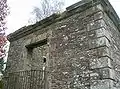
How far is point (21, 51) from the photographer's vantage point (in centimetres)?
669

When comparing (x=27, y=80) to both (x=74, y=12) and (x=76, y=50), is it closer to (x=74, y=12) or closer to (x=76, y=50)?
(x=76, y=50)

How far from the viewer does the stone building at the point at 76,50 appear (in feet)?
14.4

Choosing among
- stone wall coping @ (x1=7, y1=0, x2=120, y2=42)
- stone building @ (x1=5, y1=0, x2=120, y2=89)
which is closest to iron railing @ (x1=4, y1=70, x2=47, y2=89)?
stone building @ (x1=5, y1=0, x2=120, y2=89)

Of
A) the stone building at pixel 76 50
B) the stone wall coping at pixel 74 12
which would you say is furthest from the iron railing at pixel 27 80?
the stone wall coping at pixel 74 12

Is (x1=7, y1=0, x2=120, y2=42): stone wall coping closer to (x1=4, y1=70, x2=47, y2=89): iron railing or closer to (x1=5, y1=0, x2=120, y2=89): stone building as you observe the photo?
(x1=5, y1=0, x2=120, y2=89): stone building

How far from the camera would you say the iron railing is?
18.2ft

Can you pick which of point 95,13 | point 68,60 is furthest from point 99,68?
point 95,13

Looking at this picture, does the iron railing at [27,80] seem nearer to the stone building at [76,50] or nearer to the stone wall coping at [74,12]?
the stone building at [76,50]

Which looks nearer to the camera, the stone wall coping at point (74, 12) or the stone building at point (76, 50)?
the stone building at point (76, 50)

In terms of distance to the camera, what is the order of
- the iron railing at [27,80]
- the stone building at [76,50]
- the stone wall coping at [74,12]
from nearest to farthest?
1. the stone building at [76,50]
2. the stone wall coping at [74,12]
3. the iron railing at [27,80]

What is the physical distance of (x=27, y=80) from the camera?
19.0 feet

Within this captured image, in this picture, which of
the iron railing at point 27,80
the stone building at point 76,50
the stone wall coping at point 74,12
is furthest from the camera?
the iron railing at point 27,80

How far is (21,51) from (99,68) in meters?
3.54

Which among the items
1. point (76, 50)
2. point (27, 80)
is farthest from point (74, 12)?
point (27, 80)
